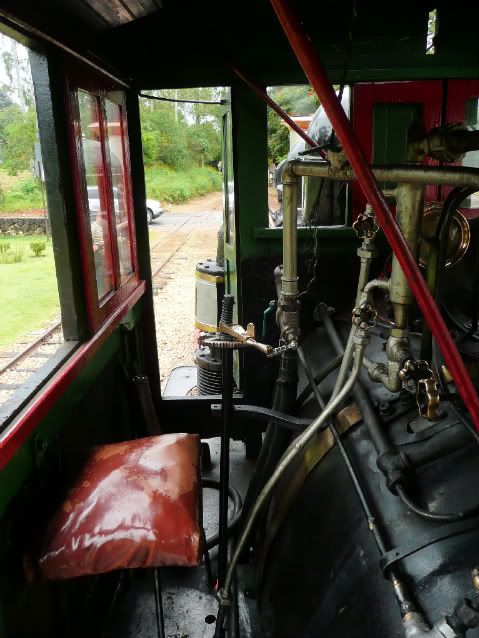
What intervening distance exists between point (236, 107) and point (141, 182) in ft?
2.61

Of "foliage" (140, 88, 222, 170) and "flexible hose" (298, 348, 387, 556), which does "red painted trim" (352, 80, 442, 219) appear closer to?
"flexible hose" (298, 348, 387, 556)

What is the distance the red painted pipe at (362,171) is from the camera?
876mm

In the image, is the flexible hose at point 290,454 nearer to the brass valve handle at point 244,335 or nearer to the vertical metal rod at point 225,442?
the vertical metal rod at point 225,442

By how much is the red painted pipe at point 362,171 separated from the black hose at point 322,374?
1.37m

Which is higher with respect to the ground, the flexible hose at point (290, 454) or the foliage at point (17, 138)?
the foliage at point (17, 138)

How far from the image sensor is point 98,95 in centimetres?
272

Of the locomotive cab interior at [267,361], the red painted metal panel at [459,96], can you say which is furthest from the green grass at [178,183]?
the red painted metal panel at [459,96]

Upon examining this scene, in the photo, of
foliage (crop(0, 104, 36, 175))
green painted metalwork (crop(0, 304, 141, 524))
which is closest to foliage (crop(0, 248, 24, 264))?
foliage (crop(0, 104, 36, 175))

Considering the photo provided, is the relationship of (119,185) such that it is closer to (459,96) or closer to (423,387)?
(459,96)

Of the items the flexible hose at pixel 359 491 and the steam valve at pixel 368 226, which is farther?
the steam valve at pixel 368 226

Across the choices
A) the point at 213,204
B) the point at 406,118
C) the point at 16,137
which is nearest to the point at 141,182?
the point at 16,137

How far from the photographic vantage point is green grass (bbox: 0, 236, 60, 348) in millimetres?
2432

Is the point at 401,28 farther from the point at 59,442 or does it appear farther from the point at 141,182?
the point at 59,442

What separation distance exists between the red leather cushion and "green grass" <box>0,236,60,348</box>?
893 mm
